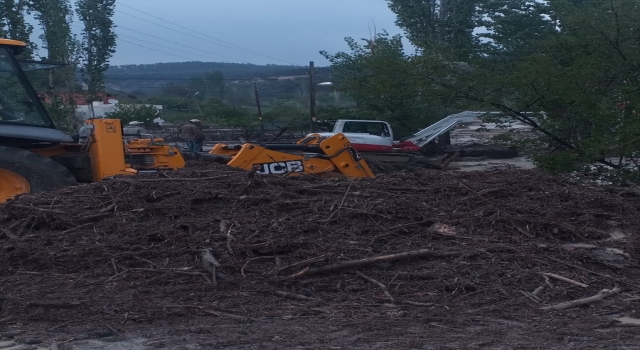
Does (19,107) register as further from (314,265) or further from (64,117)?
(64,117)

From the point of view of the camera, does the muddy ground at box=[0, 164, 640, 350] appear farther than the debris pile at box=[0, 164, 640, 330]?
No

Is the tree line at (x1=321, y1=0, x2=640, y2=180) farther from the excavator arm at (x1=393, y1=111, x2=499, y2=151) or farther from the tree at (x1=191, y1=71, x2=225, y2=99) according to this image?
the tree at (x1=191, y1=71, x2=225, y2=99)

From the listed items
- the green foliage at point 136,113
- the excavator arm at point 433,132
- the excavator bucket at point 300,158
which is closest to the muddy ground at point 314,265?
the excavator bucket at point 300,158

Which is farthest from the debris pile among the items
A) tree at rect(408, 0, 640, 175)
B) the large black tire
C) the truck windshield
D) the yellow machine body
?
tree at rect(408, 0, 640, 175)

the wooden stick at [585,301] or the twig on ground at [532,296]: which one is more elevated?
the twig on ground at [532,296]

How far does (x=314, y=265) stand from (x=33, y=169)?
4.92 metres

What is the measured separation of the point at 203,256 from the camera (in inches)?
313

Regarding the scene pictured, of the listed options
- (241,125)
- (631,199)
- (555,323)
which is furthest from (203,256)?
(241,125)

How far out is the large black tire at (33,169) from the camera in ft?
35.8

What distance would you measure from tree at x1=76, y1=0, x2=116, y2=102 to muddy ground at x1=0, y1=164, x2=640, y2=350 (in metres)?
26.8

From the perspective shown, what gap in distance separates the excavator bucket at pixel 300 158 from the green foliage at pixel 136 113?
89.5 ft

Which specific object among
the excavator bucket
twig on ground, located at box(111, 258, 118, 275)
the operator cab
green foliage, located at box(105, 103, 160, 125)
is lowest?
twig on ground, located at box(111, 258, 118, 275)

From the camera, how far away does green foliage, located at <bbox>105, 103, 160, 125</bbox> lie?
A: 3956 cm

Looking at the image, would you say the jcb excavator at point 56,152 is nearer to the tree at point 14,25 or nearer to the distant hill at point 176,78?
the tree at point 14,25
